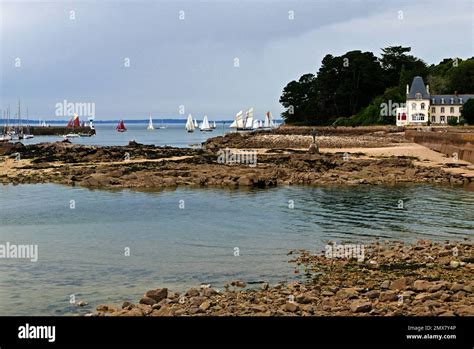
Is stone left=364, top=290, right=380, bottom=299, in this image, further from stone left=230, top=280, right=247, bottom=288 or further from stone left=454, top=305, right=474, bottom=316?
stone left=230, top=280, right=247, bottom=288

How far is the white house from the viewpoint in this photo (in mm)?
83688

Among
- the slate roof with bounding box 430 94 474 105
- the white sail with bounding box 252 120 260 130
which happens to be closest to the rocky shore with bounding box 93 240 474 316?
the slate roof with bounding box 430 94 474 105

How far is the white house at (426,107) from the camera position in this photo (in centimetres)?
8369

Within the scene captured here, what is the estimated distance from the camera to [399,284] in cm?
1180

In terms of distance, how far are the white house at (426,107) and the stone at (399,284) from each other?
75.3 metres

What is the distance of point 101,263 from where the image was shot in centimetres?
1530

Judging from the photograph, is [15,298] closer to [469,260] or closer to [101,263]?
[101,263]

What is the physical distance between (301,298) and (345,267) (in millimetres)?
3386

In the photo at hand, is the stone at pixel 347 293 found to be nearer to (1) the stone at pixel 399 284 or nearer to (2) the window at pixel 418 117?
(1) the stone at pixel 399 284

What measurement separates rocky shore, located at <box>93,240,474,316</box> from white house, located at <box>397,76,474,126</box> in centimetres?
7308

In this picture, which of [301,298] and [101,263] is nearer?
[301,298]

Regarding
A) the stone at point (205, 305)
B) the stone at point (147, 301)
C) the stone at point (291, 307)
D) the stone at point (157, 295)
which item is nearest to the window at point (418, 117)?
the stone at point (157, 295)
